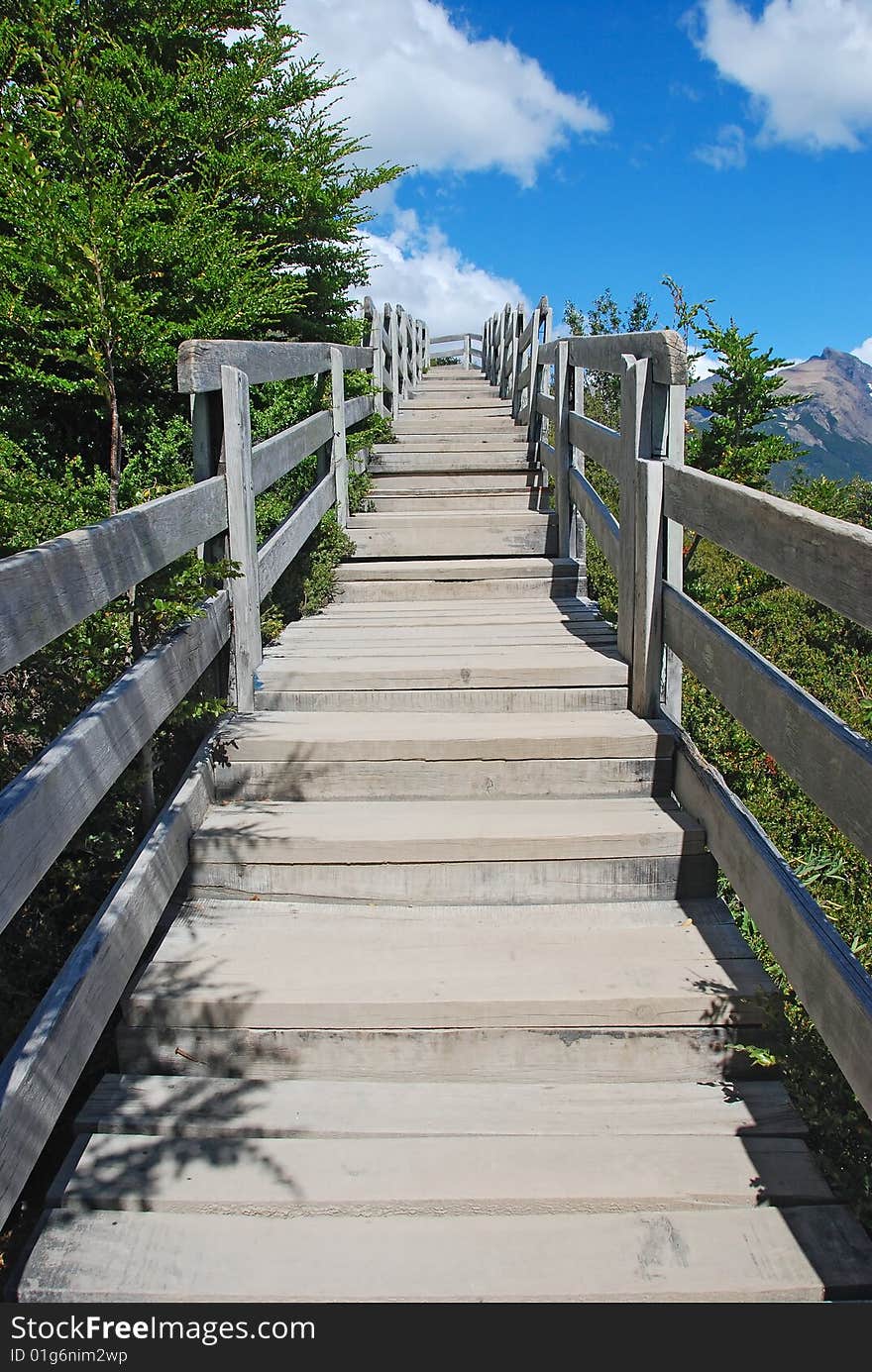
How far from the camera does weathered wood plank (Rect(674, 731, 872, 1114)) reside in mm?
2041

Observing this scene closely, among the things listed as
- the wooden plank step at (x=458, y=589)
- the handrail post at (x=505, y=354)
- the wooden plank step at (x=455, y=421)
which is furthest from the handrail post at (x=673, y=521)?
the handrail post at (x=505, y=354)

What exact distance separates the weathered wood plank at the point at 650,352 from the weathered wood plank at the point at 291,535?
5.51ft

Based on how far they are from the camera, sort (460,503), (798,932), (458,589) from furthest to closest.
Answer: (460,503)
(458,589)
(798,932)

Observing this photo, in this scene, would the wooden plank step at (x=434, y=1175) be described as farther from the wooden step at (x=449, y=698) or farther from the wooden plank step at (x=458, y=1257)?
the wooden step at (x=449, y=698)

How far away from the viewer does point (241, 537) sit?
12.6 feet

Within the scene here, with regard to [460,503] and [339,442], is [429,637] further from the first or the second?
[460,503]

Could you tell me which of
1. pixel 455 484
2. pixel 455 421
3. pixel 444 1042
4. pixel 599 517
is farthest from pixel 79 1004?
pixel 455 421

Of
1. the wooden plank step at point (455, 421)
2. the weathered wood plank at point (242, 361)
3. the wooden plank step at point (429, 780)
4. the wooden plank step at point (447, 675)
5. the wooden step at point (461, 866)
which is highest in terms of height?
the weathered wood plank at point (242, 361)

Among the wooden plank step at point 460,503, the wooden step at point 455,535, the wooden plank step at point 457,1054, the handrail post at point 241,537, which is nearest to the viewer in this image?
the wooden plank step at point 457,1054

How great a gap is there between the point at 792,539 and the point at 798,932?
92 centimetres

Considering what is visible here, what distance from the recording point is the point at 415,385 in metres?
17.4

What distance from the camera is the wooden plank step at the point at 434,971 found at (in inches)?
103

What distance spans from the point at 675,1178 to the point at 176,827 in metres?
1.72
